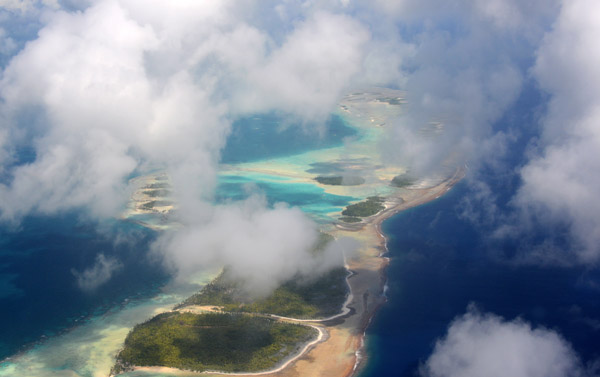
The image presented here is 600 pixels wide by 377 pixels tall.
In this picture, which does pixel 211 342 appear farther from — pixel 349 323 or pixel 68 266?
pixel 68 266

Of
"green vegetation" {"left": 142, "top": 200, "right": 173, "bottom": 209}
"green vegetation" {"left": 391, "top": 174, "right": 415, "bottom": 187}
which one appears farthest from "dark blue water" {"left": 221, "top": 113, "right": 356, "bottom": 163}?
"green vegetation" {"left": 391, "top": 174, "right": 415, "bottom": 187}

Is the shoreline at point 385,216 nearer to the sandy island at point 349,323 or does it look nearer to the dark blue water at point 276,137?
the sandy island at point 349,323

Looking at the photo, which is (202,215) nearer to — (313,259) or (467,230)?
(313,259)

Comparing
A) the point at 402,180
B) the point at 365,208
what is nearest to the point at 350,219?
the point at 365,208

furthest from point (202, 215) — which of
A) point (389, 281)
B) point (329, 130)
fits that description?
point (329, 130)

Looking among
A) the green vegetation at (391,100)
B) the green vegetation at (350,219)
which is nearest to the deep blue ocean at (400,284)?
the green vegetation at (350,219)

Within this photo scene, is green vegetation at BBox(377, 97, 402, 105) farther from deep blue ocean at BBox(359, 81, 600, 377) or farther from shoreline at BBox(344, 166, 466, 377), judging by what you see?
deep blue ocean at BBox(359, 81, 600, 377)
